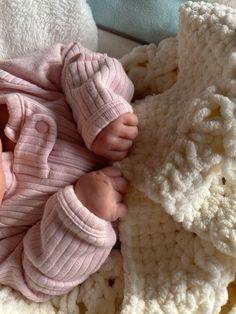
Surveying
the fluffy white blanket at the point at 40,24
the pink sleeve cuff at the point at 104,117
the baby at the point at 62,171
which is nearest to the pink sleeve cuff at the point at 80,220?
the baby at the point at 62,171

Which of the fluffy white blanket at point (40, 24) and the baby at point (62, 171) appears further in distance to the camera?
the fluffy white blanket at point (40, 24)

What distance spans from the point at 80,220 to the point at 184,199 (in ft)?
0.53

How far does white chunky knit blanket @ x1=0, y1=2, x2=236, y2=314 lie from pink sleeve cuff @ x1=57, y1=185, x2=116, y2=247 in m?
0.08

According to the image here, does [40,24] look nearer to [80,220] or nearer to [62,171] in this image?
[62,171]

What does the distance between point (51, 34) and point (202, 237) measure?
0.51 metres

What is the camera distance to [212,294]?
81cm

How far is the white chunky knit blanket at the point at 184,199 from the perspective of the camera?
2.52 feet

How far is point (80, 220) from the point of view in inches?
31.1

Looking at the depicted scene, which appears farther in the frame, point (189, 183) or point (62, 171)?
point (62, 171)

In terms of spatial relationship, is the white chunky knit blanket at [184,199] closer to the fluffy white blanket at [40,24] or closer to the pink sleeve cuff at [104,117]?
the pink sleeve cuff at [104,117]

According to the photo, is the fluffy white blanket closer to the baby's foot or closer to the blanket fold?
the blanket fold

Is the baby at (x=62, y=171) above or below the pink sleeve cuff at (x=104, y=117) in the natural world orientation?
below

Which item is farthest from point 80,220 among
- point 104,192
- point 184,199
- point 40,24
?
point 40,24

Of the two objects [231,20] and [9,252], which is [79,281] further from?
[231,20]
